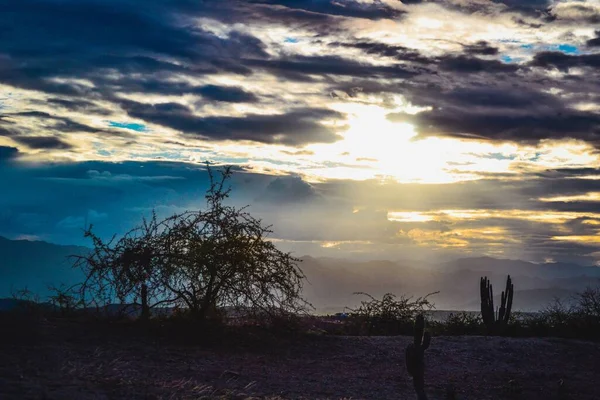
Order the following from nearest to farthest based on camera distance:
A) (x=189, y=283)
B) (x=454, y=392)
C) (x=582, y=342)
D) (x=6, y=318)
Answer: (x=454, y=392), (x=6, y=318), (x=189, y=283), (x=582, y=342)

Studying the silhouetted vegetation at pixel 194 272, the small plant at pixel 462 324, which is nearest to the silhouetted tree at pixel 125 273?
the silhouetted vegetation at pixel 194 272

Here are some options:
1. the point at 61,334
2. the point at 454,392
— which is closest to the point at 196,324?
the point at 61,334

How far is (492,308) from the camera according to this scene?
24.0 meters

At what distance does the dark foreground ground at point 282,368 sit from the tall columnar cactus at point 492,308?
10.0 ft

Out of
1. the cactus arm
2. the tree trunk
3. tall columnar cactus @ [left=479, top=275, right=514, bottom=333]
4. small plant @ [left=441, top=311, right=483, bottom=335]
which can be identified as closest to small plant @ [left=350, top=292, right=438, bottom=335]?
small plant @ [left=441, top=311, right=483, bottom=335]

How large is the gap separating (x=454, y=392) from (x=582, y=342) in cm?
850

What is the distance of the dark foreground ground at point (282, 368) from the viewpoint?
980 cm

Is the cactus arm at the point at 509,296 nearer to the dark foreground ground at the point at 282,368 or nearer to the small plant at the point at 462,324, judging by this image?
the small plant at the point at 462,324

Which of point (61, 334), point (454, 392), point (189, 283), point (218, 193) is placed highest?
point (218, 193)

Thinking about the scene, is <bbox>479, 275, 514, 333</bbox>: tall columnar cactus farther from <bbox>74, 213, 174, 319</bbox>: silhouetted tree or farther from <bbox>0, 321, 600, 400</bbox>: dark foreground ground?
<bbox>74, 213, 174, 319</bbox>: silhouetted tree

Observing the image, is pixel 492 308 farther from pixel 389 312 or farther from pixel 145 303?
pixel 145 303

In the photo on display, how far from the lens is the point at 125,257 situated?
16.7 m

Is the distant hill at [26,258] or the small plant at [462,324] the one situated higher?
the distant hill at [26,258]

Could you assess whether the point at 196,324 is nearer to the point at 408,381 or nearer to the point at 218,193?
the point at 218,193
